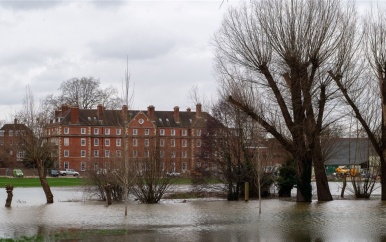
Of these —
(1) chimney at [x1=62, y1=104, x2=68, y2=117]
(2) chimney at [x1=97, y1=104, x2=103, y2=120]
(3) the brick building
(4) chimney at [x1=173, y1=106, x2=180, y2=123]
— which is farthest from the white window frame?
(4) chimney at [x1=173, y1=106, x2=180, y2=123]

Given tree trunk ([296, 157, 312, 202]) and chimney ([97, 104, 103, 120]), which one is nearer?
tree trunk ([296, 157, 312, 202])

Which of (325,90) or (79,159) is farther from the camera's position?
(79,159)

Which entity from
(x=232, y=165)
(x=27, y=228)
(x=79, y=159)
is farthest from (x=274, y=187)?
(x=79, y=159)

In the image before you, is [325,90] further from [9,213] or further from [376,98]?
[9,213]

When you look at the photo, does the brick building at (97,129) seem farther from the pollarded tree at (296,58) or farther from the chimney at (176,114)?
the pollarded tree at (296,58)

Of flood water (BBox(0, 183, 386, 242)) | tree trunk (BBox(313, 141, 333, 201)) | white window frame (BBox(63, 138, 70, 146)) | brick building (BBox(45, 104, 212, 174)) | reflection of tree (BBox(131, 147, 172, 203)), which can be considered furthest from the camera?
white window frame (BBox(63, 138, 70, 146))

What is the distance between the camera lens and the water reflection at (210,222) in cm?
2102

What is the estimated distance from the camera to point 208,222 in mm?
26422

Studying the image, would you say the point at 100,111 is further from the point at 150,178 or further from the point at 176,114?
the point at 150,178

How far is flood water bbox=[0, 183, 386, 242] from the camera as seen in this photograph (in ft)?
68.8

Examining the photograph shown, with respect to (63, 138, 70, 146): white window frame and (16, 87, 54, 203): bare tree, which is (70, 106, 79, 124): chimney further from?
(16, 87, 54, 203): bare tree

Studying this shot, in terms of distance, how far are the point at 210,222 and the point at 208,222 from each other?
0.08m

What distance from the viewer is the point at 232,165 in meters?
44.9

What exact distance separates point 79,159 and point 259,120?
89235 mm
